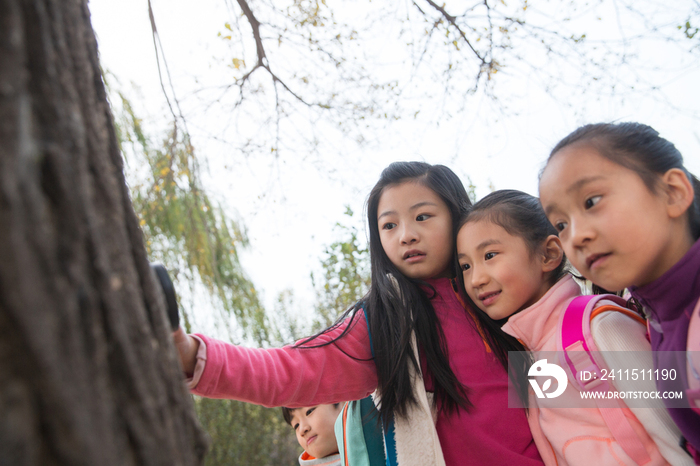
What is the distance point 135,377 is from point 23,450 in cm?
13

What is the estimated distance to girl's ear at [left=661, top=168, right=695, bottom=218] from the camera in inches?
44.0

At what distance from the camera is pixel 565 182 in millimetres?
1201

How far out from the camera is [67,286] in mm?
423

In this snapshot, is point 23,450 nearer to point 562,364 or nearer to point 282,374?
point 282,374

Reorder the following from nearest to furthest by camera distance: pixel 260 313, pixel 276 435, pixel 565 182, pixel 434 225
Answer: pixel 565 182, pixel 434 225, pixel 260 313, pixel 276 435

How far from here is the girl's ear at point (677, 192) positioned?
1.12 m

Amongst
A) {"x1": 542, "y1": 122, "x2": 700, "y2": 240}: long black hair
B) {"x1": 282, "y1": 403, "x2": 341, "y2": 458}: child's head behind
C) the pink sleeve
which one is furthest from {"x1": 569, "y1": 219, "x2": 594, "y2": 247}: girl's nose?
{"x1": 282, "y1": 403, "x2": 341, "y2": 458}: child's head behind

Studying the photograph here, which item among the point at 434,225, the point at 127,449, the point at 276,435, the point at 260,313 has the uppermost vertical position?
the point at 260,313

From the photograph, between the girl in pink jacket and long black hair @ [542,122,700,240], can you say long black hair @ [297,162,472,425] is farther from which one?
long black hair @ [542,122,700,240]

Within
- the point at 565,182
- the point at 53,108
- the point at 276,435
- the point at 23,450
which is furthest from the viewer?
the point at 276,435

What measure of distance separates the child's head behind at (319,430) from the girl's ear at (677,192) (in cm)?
194

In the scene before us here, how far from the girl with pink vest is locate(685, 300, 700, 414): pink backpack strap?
16 cm

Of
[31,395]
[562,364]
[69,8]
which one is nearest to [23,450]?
[31,395]

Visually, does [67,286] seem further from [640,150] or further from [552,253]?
[552,253]
